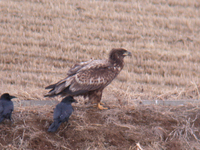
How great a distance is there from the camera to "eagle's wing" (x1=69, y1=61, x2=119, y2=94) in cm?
549

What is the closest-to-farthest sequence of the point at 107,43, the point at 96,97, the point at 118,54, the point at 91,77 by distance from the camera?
the point at 91,77, the point at 96,97, the point at 118,54, the point at 107,43

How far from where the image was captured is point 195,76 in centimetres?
874

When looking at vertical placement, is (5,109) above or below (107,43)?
below

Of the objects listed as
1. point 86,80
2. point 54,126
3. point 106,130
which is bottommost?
point 106,130

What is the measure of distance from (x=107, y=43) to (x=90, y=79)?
434cm

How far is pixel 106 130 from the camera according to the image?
16.4 feet

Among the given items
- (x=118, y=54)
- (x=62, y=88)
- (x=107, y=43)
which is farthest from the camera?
(x=107, y=43)

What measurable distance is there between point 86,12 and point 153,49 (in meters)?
2.79

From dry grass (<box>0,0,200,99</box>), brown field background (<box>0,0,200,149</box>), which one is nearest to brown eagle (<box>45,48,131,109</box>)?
brown field background (<box>0,0,200,149</box>)

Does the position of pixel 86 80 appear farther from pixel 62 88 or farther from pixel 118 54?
pixel 118 54

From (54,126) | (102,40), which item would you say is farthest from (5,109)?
(102,40)

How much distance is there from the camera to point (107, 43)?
382 inches

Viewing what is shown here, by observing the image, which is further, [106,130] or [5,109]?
[106,130]

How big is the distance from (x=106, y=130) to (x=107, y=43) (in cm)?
506
